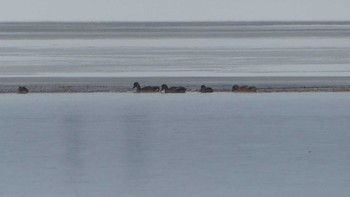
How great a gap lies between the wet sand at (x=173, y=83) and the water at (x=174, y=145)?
2.00ft

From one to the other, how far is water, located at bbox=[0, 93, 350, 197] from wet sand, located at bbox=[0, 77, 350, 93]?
0.61 metres

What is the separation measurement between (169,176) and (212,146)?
1.14 metres

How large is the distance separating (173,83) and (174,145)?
4.38 m

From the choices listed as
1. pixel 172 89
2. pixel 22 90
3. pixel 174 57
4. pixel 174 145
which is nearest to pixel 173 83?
pixel 172 89

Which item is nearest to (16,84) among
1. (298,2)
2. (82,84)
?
(82,84)

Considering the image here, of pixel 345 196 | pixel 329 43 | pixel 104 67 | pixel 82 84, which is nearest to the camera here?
pixel 345 196

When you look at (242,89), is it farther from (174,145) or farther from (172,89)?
(174,145)

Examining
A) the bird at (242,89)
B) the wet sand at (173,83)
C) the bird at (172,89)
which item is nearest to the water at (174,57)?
the wet sand at (173,83)

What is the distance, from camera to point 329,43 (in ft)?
72.5

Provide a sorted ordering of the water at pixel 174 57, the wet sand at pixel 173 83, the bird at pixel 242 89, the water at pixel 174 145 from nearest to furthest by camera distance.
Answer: the water at pixel 174 145 → the bird at pixel 242 89 → the wet sand at pixel 173 83 → the water at pixel 174 57

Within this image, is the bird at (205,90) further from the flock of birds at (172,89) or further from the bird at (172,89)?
the bird at (172,89)

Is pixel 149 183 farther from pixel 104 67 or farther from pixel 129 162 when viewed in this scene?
pixel 104 67

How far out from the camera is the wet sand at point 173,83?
501 inches

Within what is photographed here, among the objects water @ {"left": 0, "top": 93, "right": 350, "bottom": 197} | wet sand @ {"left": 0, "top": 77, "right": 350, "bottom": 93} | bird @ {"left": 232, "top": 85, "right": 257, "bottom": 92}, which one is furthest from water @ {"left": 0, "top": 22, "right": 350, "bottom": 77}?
water @ {"left": 0, "top": 93, "right": 350, "bottom": 197}
